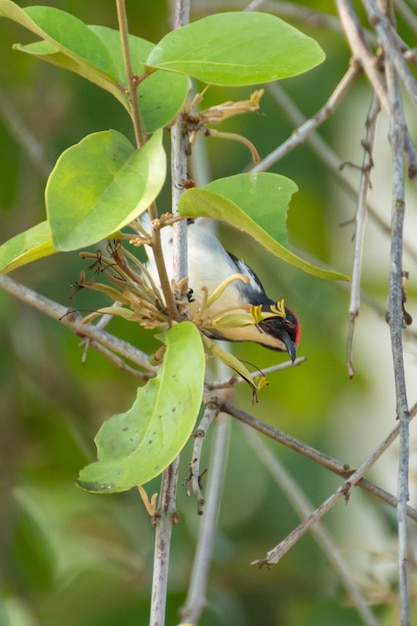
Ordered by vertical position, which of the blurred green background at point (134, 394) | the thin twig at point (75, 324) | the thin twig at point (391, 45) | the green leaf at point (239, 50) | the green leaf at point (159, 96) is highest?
the green leaf at point (239, 50)

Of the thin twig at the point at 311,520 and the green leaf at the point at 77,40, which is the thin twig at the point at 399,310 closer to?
the thin twig at the point at 311,520

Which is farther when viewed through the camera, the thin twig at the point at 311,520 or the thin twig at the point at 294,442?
the thin twig at the point at 294,442

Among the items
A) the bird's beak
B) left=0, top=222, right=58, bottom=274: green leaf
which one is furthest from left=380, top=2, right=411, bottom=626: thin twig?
the bird's beak

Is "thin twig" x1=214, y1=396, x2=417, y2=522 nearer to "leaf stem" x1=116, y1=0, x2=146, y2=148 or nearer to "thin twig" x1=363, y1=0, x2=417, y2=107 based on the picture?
"leaf stem" x1=116, y1=0, x2=146, y2=148

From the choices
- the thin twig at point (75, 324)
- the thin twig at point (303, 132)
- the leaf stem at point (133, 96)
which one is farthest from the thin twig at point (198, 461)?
the thin twig at point (303, 132)

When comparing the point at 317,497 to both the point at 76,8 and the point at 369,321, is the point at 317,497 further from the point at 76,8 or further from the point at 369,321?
the point at 76,8

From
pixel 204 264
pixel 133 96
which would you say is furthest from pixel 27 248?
pixel 204 264

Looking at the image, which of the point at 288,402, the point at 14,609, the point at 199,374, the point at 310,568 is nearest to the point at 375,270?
the point at 288,402
